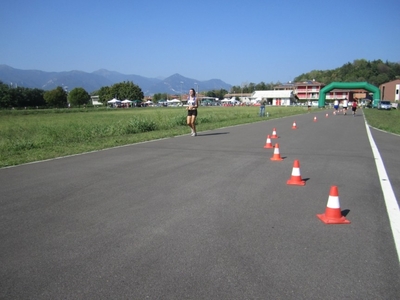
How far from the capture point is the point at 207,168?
8.22 meters

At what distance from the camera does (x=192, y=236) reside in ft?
13.4

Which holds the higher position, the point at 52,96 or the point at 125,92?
the point at 125,92

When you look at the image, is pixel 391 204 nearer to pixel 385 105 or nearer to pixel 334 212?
pixel 334 212

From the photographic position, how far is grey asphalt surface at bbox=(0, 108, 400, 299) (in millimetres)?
3021

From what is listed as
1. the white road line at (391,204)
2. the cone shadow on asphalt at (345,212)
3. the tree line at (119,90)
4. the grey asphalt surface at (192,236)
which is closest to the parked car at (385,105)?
the white road line at (391,204)

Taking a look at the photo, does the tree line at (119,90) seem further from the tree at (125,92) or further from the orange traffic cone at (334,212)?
the orange traffic cone at (334,212)

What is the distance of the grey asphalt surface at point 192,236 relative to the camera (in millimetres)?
3021

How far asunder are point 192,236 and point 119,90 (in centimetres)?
12728

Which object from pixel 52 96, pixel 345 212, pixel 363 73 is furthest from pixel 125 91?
pixel 345 212

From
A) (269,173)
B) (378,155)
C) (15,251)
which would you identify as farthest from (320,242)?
(378,155)

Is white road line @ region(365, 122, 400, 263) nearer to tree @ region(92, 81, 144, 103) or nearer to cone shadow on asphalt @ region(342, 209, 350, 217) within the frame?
cone shadow on asphalt @ region(342, 209, 350, 217)

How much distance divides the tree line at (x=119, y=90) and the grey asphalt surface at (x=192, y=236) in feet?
292

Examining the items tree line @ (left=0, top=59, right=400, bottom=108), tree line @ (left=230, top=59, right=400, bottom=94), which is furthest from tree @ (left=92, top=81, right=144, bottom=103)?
tree line @ (left=230, top=59, right=400, bottom=94)

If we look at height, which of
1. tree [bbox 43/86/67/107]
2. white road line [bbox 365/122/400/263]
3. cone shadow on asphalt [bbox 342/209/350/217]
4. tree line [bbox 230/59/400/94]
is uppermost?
tree line [bbox 230/59/400/94]
